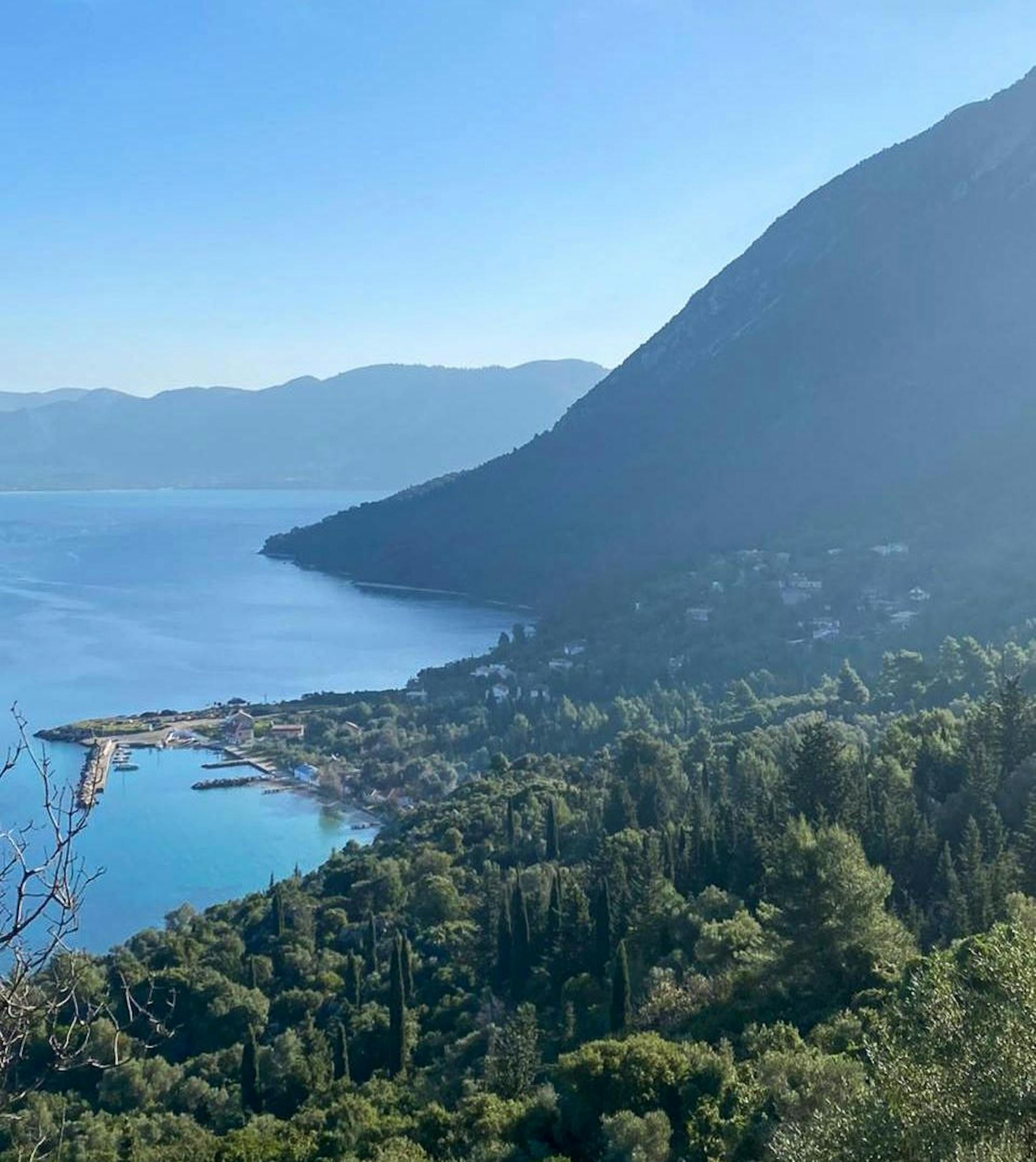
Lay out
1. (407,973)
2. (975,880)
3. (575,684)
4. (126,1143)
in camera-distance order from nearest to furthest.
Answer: (975,880)
(126,1143)
(407,973)
(575,684)

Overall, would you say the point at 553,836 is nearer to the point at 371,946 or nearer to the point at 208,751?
the point at 371,946

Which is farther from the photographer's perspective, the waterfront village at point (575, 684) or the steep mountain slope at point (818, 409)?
the steep mountain slope at point (818, 409)

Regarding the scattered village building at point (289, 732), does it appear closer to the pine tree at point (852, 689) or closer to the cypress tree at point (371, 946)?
the pine tree at point (852, 689)

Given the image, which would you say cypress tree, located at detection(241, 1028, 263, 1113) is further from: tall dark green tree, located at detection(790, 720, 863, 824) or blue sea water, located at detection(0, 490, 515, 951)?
tall dark green tree, located at detection(790, 720, 863, 824)

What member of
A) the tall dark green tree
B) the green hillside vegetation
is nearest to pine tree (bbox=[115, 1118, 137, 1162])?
the green hillside vegetation

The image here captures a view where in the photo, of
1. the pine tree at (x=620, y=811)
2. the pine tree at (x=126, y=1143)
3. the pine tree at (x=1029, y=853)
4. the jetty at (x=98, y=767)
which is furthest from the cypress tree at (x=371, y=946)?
the jetty at (x=98, y=767)

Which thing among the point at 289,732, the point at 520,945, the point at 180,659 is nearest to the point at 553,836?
the point at 520,945
